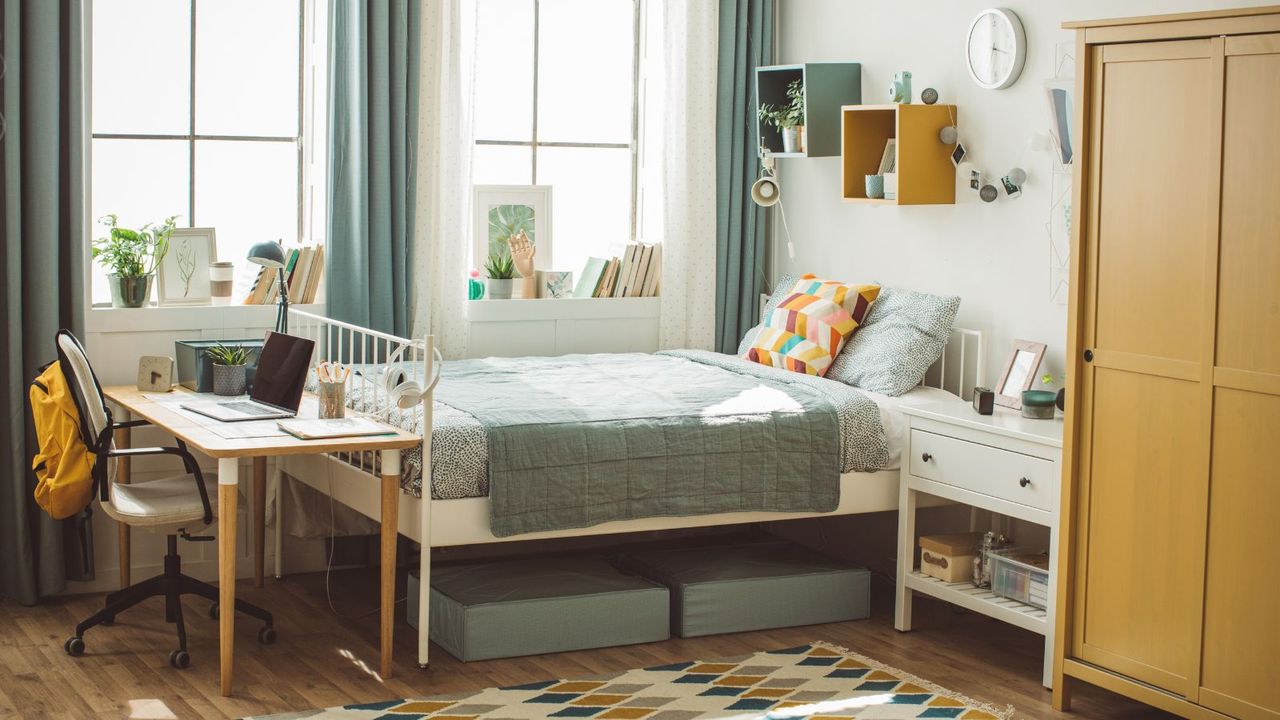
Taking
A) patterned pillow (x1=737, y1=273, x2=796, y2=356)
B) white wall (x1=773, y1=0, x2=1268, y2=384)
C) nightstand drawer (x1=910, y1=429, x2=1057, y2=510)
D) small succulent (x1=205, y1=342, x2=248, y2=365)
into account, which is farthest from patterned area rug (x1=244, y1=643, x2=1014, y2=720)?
patterned pillow (x1=737, y1=273, x2=796, y2=356)

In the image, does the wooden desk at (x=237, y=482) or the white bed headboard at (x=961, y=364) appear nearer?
the wooden desk at (x=237, y=482)

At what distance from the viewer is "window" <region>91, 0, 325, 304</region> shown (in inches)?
182

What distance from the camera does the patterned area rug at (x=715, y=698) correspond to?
3434 mm

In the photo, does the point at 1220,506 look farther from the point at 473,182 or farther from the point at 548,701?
the point at 473,182

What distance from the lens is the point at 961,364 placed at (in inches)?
177

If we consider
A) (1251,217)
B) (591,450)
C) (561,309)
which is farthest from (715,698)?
(561,309)

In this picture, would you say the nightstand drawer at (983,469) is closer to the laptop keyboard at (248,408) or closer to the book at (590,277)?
the book at (590,277)

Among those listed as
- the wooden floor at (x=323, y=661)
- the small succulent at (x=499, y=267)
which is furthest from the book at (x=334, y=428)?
the small succulent at (x=499, y=267)

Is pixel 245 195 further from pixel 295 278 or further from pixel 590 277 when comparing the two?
pixel 590 277

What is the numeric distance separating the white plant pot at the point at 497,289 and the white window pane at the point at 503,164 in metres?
0.40

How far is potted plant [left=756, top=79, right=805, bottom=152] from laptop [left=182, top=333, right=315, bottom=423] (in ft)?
6.64

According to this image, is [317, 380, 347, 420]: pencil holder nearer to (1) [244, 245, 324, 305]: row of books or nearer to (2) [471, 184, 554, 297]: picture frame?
(1) [244, 245, 324, 305]: row of books

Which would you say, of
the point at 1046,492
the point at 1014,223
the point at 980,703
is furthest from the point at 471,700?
the point at 1014,223

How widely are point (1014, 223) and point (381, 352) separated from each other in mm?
2151
